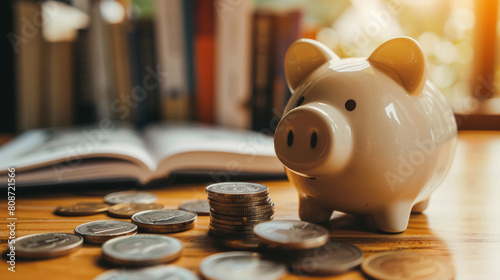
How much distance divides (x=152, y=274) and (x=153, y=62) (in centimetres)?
151

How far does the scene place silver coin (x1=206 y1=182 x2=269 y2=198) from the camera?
0.74 metres

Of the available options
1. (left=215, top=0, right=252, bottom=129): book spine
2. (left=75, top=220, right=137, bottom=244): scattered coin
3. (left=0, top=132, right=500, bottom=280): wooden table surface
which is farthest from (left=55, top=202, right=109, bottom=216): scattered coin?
(left=215, top=0, right=252, bottom=129): book spine

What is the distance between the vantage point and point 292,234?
0.63 m

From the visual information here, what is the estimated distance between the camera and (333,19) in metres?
2.70

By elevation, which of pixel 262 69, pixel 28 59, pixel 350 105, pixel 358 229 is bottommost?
pixel 358 229

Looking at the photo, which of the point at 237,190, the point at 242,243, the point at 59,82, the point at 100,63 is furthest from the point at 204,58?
the point at 242,243

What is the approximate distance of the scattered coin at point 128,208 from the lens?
88cm

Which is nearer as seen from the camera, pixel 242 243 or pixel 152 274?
pixel 152 274

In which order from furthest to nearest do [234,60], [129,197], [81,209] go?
[234,60]
[129,197]
[81,209]

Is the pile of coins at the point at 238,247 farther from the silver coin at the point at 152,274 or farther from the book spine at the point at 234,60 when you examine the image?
the book spine at the point at 234,60

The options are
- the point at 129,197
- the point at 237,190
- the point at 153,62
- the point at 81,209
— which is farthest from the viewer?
the point at 153,62

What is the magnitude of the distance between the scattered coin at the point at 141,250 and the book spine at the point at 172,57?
52.1 inches

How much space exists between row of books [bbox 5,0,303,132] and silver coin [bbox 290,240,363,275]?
1224 millimetres

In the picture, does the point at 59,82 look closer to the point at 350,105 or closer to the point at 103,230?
the point at 103,230
